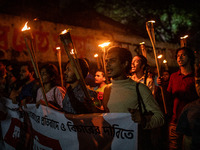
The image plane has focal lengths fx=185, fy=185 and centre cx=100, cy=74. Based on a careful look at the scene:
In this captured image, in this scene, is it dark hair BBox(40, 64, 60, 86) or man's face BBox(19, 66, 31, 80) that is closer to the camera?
dark hair BBox(40, 64, 60, 86)

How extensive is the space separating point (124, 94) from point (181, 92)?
1735mm

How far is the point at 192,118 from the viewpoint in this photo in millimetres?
1887

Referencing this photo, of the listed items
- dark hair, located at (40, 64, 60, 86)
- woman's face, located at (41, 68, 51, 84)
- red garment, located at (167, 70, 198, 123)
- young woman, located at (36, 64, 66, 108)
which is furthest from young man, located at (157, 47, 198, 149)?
woman's face, located at (41, 68, 51, 84)

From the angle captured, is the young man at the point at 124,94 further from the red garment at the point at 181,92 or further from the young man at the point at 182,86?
the red garment at the point at 181,92

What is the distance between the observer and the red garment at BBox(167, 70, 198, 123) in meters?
3.27

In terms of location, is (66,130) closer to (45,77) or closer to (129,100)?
(129,100)

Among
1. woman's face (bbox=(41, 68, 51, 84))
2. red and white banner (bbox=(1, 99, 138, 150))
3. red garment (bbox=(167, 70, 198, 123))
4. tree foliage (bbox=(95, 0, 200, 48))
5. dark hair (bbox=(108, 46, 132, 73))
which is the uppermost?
tree foliage (bbox=(95, 0, 200, 48))

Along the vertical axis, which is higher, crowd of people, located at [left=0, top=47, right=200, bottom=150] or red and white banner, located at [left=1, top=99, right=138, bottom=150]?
crowd of people, located at [left=0, top=47, right=200, bottom=150]

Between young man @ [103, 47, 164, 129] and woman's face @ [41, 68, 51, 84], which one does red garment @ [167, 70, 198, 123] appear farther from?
woman's face @ [41, 68, 51, 84]

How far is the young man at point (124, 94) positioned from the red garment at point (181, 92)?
1538 mm

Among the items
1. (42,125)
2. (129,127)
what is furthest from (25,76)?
(129,127)

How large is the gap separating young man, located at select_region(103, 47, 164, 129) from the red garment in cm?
154

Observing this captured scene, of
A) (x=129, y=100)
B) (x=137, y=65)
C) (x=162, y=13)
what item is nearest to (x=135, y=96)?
(x=129, y=100)

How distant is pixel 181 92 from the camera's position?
11.1ft
